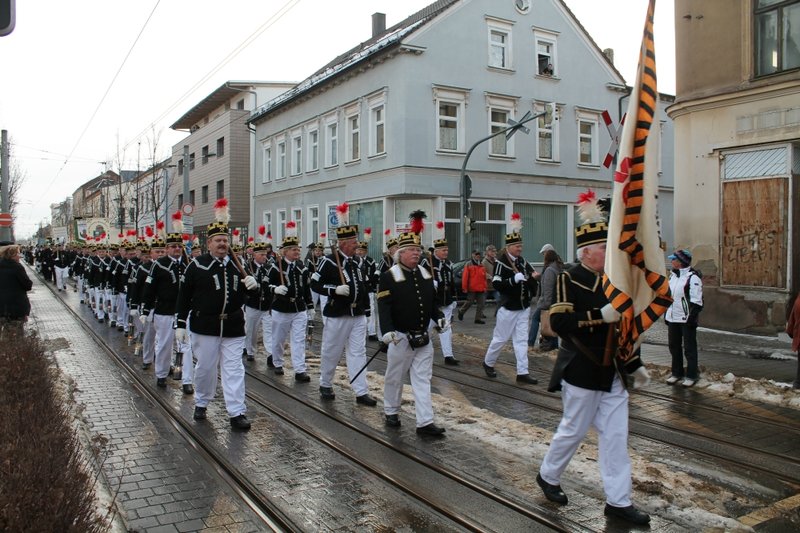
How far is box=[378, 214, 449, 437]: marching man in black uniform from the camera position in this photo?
7.13 m

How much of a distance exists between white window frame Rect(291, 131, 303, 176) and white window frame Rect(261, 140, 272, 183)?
3234 millimetres

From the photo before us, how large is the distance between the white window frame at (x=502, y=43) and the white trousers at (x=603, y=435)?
980 inches

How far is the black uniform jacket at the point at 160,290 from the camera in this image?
1015 centimetres

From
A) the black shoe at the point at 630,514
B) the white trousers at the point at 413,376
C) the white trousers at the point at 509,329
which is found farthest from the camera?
the white trousers at the point at 509,329

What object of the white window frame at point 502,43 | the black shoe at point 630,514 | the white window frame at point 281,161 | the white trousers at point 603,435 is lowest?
the black shoe at point 630,514

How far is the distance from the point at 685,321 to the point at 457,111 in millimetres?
18990

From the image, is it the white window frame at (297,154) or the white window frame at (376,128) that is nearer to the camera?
the white window frame at (376,128)

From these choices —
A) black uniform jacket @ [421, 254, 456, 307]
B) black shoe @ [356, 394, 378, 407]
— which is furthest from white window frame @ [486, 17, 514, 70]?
black shoe @ [356, 394, 378, 407]

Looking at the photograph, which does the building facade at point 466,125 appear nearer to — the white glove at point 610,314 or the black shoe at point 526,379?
the black shoe at point 526,379

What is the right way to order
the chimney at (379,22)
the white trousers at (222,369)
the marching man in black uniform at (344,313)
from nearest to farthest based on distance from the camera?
the white trousers at (222,369) → the marching man in black uniform at (344,313) → the chimney at (379,22)

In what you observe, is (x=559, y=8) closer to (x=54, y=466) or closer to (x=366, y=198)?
(x=366, y=198)

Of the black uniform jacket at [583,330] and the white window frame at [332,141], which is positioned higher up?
the white window frame at [332,141]

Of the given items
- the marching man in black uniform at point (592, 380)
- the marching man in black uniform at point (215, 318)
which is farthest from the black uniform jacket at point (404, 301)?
the marching man in black uniform at point (592, 380)

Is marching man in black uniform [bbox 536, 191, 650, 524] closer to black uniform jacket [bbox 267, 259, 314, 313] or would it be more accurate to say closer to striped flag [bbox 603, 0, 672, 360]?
striped flag [bbox 603, 0, 672, 360]
